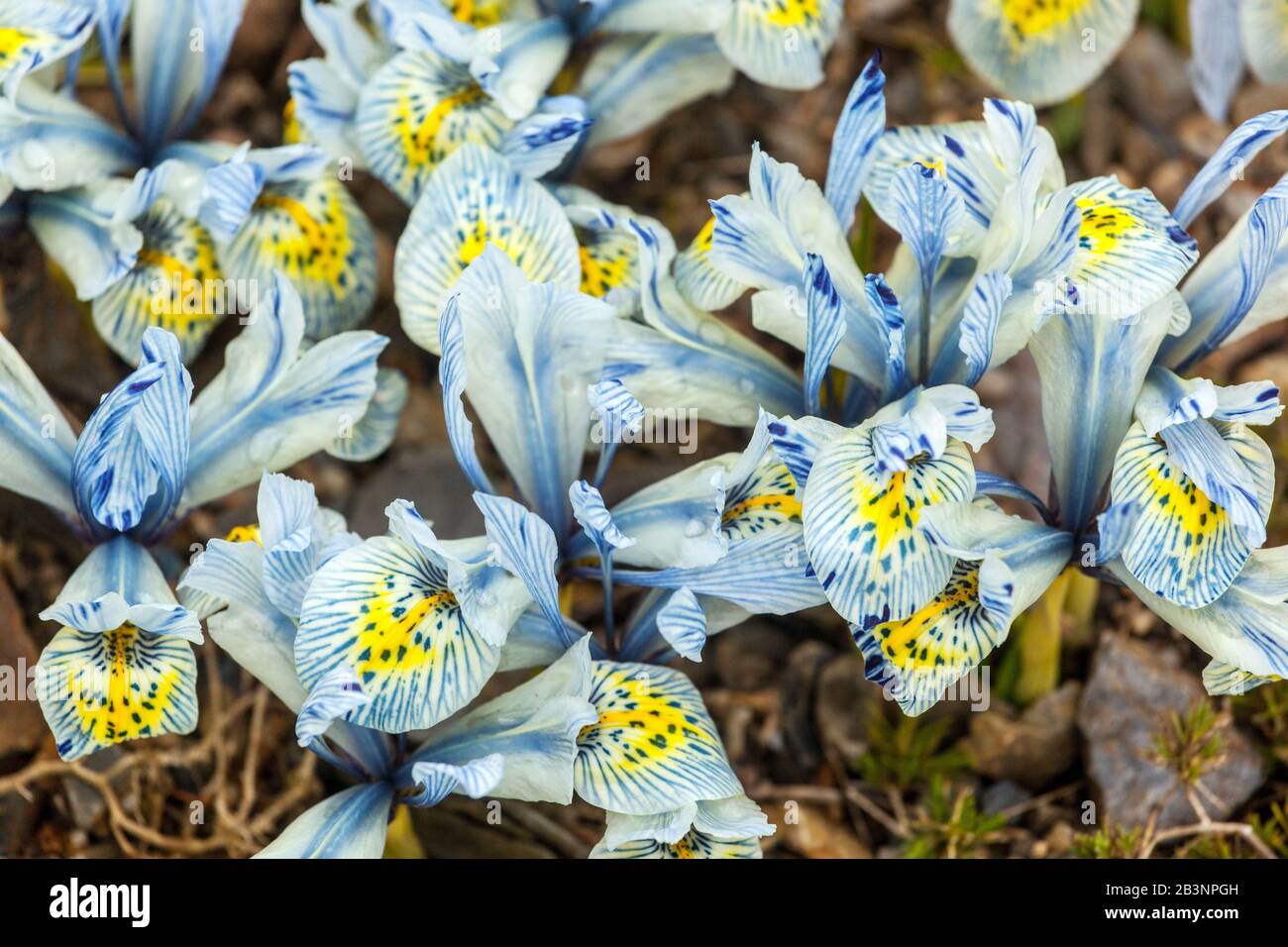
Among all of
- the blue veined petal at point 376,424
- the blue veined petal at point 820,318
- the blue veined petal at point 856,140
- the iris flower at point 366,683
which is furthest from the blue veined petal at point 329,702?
the blue veined petal at point 856,140

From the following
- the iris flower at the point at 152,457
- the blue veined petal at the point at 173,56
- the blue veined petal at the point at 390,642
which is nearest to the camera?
the blue veined petal at the point at 390,642

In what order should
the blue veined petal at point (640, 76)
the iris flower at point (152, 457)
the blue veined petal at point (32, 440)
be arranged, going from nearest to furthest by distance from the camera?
the iris flower at point (152, 457)
the blue veined petal at point (32, 440)
the blue veined petal at point (640, 76)

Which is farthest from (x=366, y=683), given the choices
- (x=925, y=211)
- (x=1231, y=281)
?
(x=1231, y=281)

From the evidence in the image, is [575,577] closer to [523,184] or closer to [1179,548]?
[523,184]

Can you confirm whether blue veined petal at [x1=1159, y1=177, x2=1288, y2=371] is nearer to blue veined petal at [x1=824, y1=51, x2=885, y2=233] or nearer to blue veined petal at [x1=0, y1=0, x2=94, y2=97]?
blue veined petal at [x1=824, y1=51, x2=885, y2=233]

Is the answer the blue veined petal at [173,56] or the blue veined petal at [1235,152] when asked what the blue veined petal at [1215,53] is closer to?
the blue veined petal at [1235,152]

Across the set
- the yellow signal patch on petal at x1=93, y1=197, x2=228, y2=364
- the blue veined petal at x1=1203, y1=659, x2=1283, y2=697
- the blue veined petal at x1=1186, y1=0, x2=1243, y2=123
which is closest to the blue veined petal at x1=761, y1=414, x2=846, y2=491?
the blue veined petal at x1=1203, y1=659, x2=1283, y2=697

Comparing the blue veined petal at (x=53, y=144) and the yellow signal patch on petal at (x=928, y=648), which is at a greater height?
the blue veined petal at (x=53, y=144)
